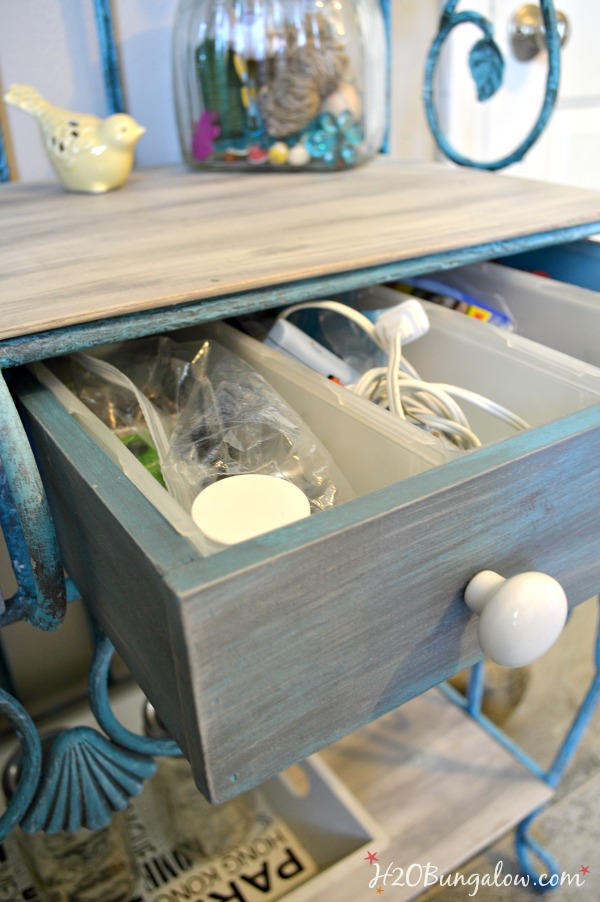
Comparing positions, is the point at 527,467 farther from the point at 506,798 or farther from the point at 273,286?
the point at 506,798

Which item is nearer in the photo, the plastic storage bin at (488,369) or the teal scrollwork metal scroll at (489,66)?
the plastic storage bin at (488,369)

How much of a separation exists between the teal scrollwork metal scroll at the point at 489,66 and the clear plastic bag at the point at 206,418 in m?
0.51

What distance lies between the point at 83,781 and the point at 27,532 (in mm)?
307

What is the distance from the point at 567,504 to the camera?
0.43 metres

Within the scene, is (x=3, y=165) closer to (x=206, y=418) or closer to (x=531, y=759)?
(x=206, y=418)

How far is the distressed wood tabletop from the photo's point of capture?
48 cm

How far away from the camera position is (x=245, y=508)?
39cm

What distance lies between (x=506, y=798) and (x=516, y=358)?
0.66 meters

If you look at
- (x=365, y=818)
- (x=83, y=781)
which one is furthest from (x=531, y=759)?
(x=83, y=781)

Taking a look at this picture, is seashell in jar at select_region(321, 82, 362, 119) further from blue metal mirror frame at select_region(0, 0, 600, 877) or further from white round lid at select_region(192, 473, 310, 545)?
white round lid at select_region(192, 473, 310, 545)

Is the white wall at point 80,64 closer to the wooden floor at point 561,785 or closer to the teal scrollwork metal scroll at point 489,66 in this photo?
the teal scrollwork metal scroll at point 489,66

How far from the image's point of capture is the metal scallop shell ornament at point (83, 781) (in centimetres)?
63

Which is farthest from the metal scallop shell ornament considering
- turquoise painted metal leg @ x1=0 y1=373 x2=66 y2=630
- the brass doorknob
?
the brass doorknob

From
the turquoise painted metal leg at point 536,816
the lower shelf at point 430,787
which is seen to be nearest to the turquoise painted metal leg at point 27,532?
the lower shelf at point 430,787
